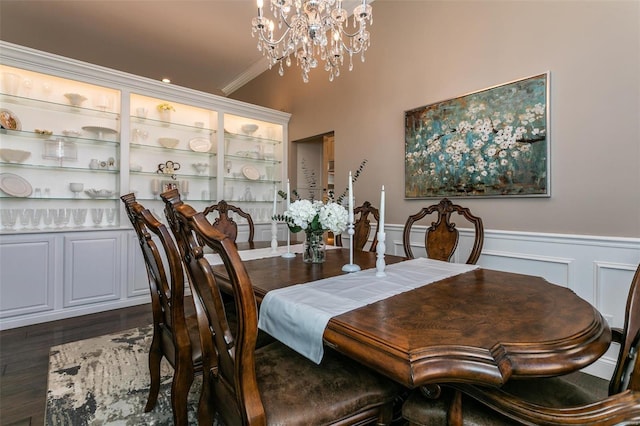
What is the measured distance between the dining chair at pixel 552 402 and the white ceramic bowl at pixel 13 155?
3.72 m

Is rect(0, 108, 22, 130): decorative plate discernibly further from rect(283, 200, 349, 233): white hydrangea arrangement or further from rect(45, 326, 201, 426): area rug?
rect(283, 200, 349, 233): white hydrangea arrangement

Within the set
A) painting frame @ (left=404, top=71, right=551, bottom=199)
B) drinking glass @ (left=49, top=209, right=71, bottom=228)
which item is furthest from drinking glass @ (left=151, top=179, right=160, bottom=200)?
painting frame @ (left=404, top=71, right=551, bottom=199)

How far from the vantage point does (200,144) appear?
13.0 ft

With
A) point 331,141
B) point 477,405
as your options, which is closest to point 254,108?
point 331,141

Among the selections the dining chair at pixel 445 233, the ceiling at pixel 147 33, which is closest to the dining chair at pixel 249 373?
the dining chair at pixel 445 233

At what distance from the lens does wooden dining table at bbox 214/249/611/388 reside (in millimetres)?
696

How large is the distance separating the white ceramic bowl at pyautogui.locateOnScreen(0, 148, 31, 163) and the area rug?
178cm

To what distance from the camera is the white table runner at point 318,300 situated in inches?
37.0

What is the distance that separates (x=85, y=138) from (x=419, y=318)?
3.64 m

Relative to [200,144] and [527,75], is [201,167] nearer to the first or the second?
[200,144]

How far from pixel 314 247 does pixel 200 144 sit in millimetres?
2844

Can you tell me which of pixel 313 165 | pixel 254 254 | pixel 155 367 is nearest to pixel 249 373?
pixel 155 367

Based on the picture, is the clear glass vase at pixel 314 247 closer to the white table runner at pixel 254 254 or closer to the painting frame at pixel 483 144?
the white table runner at pixel 254 254

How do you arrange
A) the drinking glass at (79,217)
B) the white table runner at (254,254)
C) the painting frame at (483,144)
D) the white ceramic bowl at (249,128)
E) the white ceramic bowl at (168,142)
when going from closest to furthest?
the white table runner at (254,254)
the painting frame at (483,144)
the drinking glass at (79,217)
the white ceramic bowl at (168,142)
the white ceramic bowl at (249,128)
